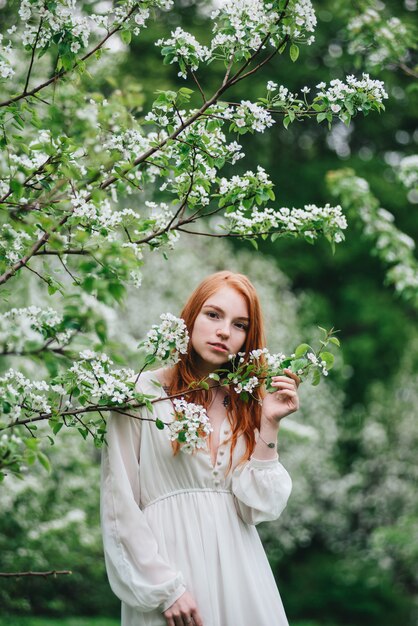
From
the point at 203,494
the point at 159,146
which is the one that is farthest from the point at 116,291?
the point at 203,494

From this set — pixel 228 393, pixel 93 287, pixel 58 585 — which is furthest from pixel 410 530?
pixel 93 287

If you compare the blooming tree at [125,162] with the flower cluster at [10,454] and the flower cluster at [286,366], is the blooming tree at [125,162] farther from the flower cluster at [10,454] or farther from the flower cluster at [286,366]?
the flower cluster at [10,454]

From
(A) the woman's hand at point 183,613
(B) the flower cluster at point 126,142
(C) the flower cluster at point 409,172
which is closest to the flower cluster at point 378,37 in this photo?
(C) the flower cluster at point 409,172

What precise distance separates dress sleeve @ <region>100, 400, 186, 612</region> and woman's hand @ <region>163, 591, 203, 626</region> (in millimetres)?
17

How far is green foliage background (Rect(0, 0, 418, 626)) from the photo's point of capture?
37.7ft

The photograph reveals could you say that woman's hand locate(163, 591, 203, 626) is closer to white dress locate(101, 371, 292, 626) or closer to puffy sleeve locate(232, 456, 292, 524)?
white dress locate(101, 371, 292, 626)

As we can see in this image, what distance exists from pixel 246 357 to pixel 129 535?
2.52 feet

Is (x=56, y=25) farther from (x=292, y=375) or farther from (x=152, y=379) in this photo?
(x=292, y=375)

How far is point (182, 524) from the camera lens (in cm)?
254

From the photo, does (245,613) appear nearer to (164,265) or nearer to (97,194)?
(97,194)

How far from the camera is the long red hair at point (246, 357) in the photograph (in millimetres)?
2711

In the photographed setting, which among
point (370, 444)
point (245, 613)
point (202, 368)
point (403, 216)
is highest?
point (403, 216)

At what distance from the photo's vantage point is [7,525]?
698cm

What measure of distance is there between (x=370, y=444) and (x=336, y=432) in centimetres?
99
